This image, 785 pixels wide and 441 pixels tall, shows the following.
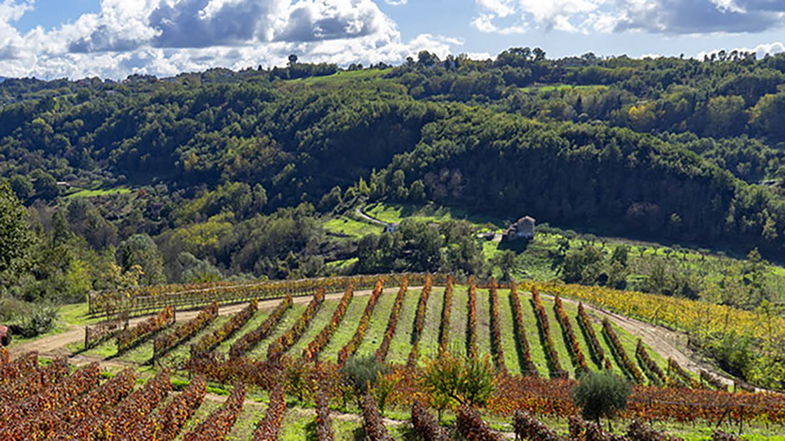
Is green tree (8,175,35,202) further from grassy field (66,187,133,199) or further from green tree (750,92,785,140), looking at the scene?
green tree (750,92,785,140)

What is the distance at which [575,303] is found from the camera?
2478 inches

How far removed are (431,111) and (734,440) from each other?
18215cm

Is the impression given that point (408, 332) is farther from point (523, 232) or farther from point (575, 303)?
point (523, 232)

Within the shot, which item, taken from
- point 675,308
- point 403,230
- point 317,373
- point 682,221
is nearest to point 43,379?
point 317,373

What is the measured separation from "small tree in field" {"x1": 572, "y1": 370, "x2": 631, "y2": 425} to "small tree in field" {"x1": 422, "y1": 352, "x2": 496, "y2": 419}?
409cm

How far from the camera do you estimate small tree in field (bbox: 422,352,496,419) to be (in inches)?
1073

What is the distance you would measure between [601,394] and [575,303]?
36479 millimetres

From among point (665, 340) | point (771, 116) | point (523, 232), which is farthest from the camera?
point (771, 116)

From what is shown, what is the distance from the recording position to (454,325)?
5147 centimetres

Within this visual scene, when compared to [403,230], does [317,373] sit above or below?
above

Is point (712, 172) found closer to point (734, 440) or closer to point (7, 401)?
point (734, 440)

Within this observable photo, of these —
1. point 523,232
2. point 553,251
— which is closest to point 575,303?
point 553,251

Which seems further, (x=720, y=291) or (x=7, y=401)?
(x=720, y=291)

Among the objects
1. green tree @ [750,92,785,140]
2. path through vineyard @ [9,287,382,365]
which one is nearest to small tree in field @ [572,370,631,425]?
path through vineyard @ [9,287,382,365]
